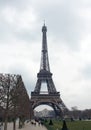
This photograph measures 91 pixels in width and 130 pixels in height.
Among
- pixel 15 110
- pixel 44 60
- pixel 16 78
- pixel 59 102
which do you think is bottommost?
pixel 15 110

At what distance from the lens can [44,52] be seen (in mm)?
136750

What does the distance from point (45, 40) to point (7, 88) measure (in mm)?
93978

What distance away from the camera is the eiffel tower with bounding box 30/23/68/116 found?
13738 cm

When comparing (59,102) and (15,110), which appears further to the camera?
(59,102)

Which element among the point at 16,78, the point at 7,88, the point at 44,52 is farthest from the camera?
the point at 44,52

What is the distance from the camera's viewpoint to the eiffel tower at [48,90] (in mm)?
137375

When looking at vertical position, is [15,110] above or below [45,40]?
below

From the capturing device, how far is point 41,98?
143875 mm

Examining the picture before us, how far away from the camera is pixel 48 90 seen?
139 metres

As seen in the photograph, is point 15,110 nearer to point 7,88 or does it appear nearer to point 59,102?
point 7,88

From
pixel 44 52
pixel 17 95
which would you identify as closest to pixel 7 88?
pixel 17 95

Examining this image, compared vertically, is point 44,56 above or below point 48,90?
above

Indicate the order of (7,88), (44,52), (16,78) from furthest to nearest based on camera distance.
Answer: (44,52), (16,78), (7,88)

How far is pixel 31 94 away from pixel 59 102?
10527 millimetres
